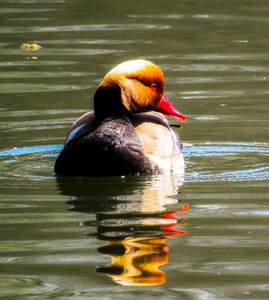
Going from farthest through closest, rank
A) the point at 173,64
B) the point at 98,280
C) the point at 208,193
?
the point at 173,64 < the point at 208,193 < the point at 98,280

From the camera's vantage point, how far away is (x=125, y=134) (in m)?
9.82

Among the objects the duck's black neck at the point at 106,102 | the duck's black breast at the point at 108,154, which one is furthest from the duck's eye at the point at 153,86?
the duck's black breast at the point at 108,154

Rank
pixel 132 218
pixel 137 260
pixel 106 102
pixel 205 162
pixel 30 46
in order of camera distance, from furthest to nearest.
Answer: pixel 30 46 < pixel 205 162 < pixel 106 102 < pixel 132 218 < pixel 137 260

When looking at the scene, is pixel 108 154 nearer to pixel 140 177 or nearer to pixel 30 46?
pixel 140 177

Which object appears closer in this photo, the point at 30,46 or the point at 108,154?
the point at 108,154

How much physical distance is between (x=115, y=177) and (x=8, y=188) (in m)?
0.81

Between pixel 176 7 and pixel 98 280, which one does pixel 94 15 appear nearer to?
pixel 176 7

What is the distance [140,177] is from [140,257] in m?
2.31

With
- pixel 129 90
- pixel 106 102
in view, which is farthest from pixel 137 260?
pixel 129 90

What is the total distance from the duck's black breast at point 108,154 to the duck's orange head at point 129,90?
17cm

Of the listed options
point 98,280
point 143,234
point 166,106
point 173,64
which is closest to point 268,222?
point 143,234

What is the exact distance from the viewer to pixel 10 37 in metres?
16.2

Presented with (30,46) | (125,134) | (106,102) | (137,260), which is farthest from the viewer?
(30,46)

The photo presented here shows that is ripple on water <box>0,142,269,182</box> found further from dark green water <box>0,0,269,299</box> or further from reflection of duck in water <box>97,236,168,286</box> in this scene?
reflection of duck in water <box>97,236,168,286</box>
